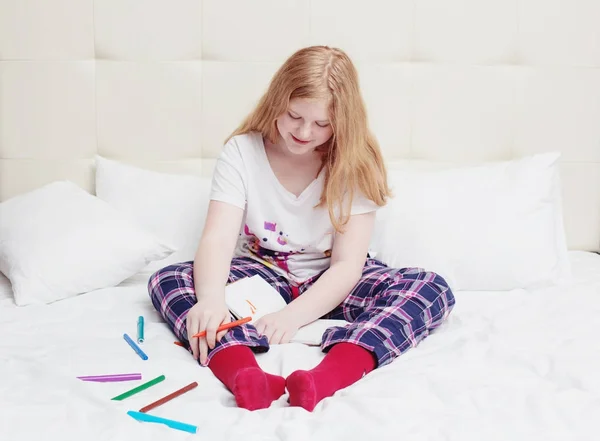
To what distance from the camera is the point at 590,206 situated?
200 centimetres

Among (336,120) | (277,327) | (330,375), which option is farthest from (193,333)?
(336,120)

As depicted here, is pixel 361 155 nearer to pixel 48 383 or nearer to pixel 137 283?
pixel 137 283

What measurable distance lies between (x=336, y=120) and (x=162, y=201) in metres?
0.61

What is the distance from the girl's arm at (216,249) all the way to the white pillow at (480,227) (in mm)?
417

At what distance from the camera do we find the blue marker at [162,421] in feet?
2.96

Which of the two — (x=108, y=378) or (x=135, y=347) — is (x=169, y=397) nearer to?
(x=108, y=378)

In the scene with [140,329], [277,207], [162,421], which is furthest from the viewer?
[277,207]

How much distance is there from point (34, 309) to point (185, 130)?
0.67 m

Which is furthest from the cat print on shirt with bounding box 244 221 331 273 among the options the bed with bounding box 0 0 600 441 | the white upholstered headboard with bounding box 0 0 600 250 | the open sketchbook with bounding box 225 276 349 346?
the white upholstered headboard with bounding box 0 0 600 250

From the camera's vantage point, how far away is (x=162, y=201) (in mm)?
1784

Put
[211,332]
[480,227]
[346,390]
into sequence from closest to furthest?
[346,390] → [211,332] → [480,227]

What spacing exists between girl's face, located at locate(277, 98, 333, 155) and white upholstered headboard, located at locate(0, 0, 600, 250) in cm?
53

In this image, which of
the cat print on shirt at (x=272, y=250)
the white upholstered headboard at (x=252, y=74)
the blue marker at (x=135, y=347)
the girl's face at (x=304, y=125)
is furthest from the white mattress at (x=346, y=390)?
the white upholstered headboard at (x=252, y=74)

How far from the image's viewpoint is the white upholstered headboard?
1856mm
